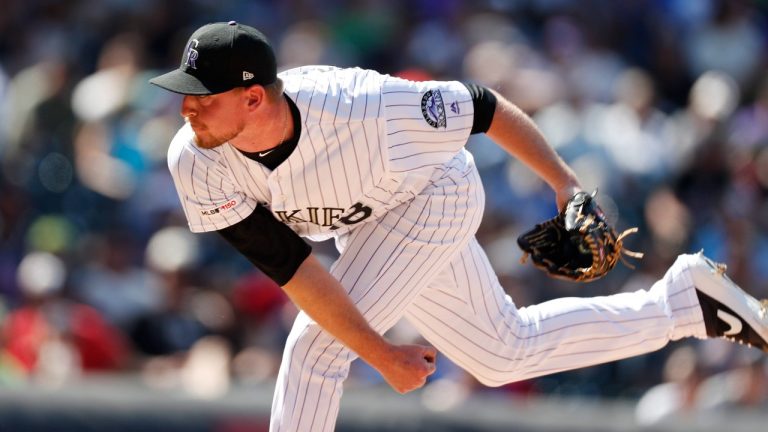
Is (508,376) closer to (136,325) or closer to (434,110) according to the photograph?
(434,110)

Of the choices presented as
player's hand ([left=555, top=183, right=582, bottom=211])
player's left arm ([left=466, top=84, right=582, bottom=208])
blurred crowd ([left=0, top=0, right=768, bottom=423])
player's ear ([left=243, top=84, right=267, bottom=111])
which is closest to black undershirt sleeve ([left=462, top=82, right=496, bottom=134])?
player's left arm ([left=466, top=84, right=582, bottom=208])

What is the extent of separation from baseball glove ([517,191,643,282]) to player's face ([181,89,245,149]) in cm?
106

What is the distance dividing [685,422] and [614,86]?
107 inches

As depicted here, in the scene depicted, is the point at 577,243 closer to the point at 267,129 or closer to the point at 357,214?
the point at 357,214

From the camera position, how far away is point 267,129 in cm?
361

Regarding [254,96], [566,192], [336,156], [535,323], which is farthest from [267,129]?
[535,323]

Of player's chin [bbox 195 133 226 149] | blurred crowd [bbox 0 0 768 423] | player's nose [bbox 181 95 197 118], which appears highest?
blurred crowd [bbox 0 0 768 423]

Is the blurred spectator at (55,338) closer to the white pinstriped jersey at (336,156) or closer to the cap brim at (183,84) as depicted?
the white pinstriped jersey at (336,156)

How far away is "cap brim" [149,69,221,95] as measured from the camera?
342cm

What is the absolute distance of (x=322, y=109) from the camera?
3.71 metres

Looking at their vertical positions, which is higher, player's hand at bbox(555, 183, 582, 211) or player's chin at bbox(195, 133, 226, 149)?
player's hand at bbox(555, 183, 582, 211)

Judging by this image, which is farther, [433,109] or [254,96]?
[433,109]

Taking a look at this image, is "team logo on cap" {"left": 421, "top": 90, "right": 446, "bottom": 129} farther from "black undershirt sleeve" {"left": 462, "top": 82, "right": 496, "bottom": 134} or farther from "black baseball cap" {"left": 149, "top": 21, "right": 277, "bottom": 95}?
"black baseball cap" {"left": 149, "top": 21, "right": 277, "bottom": 95}

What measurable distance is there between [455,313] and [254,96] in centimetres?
98
